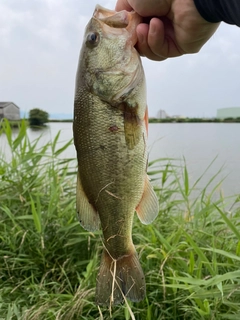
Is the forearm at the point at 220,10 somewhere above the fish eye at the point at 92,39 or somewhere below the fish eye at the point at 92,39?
above

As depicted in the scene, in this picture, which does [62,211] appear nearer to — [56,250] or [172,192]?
[56,250]

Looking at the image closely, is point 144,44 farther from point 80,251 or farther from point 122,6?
point 80,251

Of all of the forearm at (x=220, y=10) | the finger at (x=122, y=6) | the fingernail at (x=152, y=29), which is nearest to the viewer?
the forearm at (x=220, y=10)

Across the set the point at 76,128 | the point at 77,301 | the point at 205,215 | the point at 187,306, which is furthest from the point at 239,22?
the point at 205,215

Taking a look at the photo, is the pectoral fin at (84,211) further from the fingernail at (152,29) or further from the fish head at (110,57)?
the fingernail at (152,29)

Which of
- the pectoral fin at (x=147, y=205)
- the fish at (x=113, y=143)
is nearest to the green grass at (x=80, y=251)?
the fish at (x=113, y=143)

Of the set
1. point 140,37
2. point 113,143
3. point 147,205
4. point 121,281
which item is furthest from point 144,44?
point 121,281
